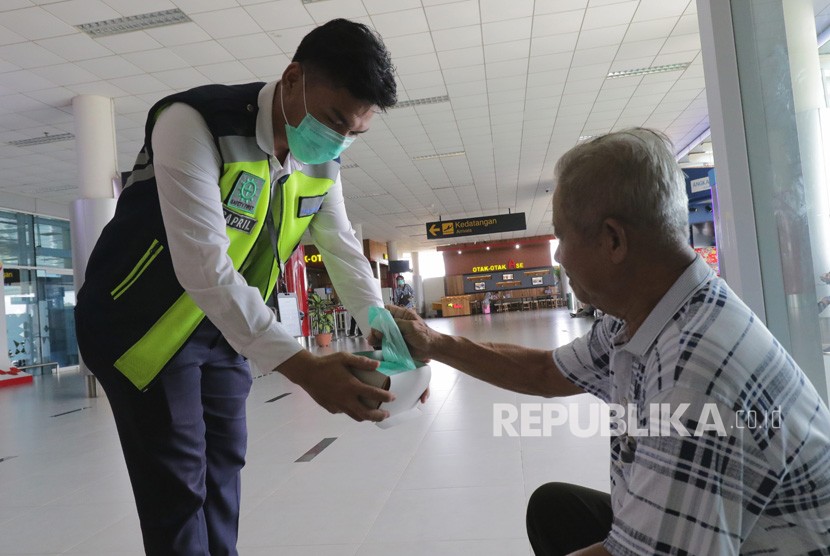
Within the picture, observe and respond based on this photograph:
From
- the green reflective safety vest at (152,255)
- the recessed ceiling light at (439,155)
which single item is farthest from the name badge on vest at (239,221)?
the recessed ceiling light at (439,155)

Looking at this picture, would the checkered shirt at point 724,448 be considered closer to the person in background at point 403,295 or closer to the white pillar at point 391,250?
the person in background at point 403,295

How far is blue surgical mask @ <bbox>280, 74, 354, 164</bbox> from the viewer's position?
1.37 m

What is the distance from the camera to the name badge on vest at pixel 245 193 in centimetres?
129

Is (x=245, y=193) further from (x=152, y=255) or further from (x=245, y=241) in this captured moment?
(x=152, y=255)

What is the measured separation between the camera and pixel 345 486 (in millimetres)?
2748

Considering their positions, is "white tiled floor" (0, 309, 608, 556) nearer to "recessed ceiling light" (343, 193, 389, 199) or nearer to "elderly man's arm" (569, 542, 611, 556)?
"elderly man's arm" (569, 542, 611, 556)

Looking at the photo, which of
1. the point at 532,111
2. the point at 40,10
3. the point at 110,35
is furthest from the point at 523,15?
the point at 40,10

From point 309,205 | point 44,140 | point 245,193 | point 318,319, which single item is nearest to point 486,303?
point 318,319

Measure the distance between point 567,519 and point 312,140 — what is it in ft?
3.20

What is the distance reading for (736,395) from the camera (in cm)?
67

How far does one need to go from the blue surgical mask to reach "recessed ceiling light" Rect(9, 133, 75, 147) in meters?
8.28

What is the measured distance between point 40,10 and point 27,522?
4.27m

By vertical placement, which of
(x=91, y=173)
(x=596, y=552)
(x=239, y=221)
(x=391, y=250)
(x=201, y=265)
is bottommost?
(x=596, y=552)

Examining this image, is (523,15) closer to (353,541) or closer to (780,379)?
(353,541)
